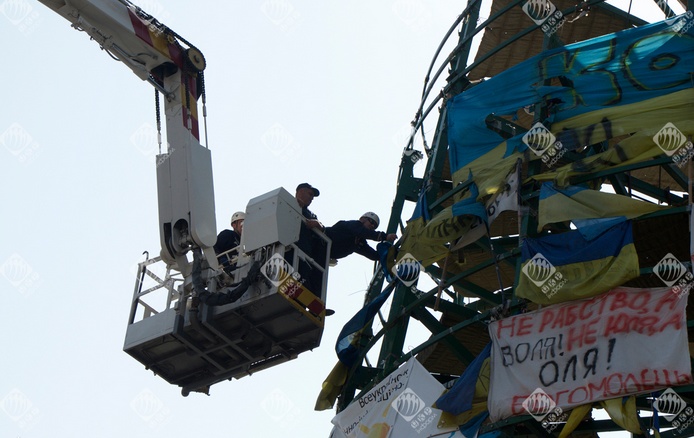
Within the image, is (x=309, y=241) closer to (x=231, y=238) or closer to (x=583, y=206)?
(x=231, y=238)

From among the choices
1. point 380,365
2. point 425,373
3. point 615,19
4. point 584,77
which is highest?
point 615,19

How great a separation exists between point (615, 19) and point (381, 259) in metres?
7.81

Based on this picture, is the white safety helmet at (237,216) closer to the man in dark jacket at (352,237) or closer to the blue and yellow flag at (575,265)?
the man in dark jacket at (352,237)

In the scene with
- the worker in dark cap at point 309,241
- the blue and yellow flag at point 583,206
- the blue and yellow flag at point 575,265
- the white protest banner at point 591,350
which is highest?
the worker in dark cap at point 309,241

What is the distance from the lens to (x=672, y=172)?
24391 millimetres

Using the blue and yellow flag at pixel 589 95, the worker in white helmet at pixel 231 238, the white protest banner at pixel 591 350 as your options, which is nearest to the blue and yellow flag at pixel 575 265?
the white protest banner at pixel 591 350

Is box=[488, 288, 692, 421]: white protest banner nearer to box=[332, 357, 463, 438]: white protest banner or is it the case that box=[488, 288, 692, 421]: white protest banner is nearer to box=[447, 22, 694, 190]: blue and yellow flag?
Answer: box=[332, 357, 463, 438]: white protest banner

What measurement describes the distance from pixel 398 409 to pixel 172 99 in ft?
29.4

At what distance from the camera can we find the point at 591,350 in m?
19.9

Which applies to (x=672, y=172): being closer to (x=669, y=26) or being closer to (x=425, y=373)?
(x=669, y=26)

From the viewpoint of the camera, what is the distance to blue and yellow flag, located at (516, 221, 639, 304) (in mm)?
20297

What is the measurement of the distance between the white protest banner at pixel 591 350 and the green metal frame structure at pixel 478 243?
→ 0.43m

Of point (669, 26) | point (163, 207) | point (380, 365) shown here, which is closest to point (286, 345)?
point (380, 365)

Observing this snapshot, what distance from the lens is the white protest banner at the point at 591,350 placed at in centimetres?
1911
